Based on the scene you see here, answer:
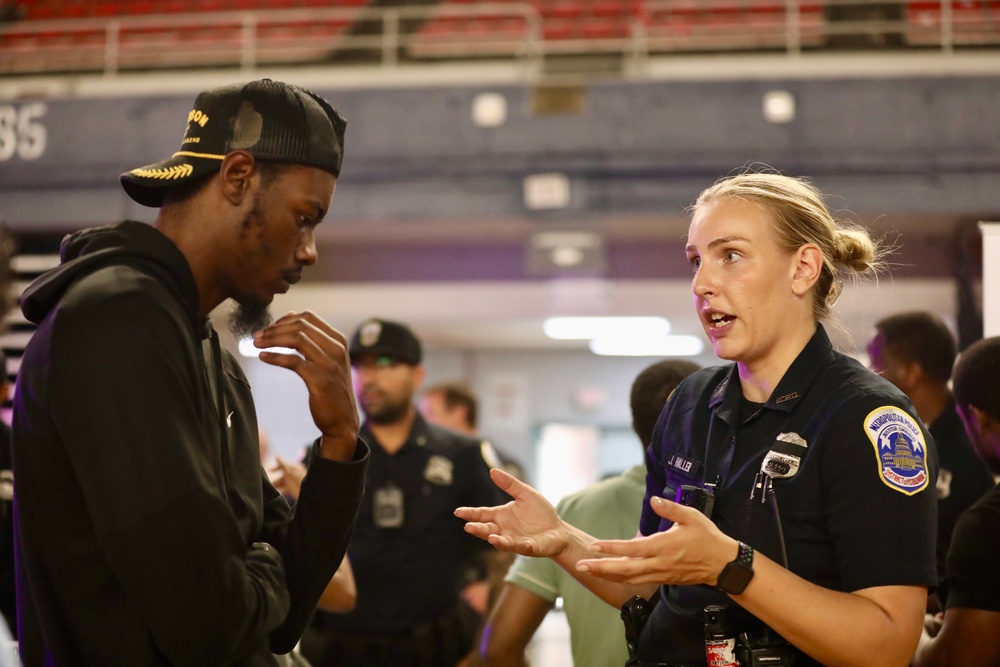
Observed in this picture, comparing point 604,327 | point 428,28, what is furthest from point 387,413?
point 604,327

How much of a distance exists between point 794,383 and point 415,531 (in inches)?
106

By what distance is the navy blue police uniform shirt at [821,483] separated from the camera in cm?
152

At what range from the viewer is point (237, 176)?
1.52m

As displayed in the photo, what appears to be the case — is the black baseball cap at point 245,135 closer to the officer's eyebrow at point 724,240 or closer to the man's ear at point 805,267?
the officer's eyebrow at point 724,240

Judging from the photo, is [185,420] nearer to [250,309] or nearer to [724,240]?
[250,309]

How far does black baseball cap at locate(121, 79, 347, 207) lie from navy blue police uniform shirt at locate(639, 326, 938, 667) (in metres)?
0.87

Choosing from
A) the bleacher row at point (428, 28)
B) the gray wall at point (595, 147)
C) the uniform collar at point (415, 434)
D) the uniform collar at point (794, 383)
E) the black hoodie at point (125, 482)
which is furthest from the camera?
the bleacher row at point (428, 28)

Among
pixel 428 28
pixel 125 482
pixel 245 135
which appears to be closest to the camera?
pixel 125 482

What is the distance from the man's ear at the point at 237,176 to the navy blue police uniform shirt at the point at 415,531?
2.66 meters

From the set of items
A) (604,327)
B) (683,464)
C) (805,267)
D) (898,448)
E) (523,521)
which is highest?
(805,267)

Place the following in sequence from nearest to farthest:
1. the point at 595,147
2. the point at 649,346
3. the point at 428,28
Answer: the point at 595,147
the point at 428,28
the point at 649,346

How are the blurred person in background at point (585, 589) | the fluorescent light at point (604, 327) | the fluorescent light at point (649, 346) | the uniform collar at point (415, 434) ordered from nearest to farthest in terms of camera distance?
the blurred person in background at point (585, 589) → the uniform collar at point (415, 434) → the fluorescent light at point (604, 327) → the fluorescent light at point (649, 346)

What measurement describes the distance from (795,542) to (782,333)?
0.40 meters

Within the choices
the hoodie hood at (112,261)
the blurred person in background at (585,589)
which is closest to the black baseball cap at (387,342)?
the blurred person in background at (585,589)
